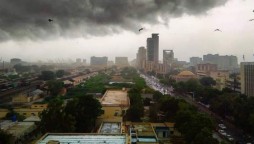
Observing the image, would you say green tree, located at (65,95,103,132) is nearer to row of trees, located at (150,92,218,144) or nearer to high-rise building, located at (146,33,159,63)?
row of trees, located at (150,92,218,144)

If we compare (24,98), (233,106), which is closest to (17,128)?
(24,98)

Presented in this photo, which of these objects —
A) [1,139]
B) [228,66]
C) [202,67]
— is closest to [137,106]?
[1,139]

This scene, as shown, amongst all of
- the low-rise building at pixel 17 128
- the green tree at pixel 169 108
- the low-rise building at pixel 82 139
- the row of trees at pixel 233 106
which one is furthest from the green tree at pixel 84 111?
the row of trees at pixel 233 106

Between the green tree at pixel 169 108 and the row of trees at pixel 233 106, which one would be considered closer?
the row of trees at pixel 233 106

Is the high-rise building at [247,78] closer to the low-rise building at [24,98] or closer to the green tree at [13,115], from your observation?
the low-rise building at [24,98]

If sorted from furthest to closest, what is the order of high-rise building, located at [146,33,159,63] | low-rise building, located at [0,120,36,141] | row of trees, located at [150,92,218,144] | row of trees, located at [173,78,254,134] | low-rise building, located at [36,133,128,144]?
1. high-rise building, located at [146,33,159,63]
2. row of trees, located at [173,78,254,134]
3. low-rise building, located at [0,120,36,141]
4. row of trees, located at [150,92,218,144]
5. low-rise building, located at [36,133,128,144]

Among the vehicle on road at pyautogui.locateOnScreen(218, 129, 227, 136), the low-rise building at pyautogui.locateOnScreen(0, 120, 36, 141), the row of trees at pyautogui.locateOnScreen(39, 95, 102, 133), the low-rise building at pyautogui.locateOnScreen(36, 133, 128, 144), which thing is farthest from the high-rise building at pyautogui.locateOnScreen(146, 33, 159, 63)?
the low-rise building at pyautogui.locateOnScreen(36, 133, 128, 144)

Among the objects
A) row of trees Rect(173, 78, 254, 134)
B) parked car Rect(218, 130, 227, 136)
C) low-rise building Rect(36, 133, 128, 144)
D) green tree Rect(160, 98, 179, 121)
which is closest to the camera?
low-rise building Rect(36, 133, 128, 144)

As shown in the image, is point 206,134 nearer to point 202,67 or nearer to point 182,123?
point 182,123
